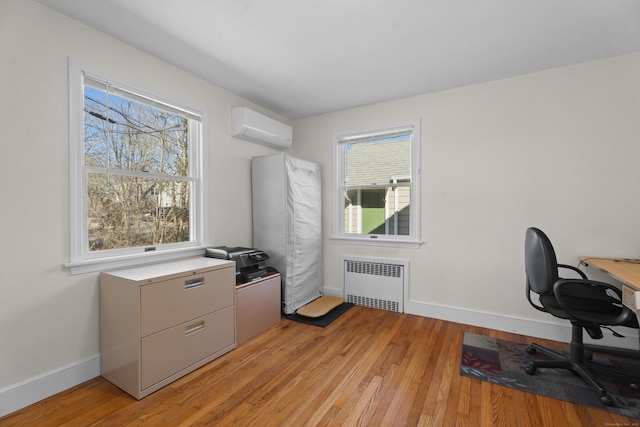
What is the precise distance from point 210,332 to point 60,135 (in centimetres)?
178

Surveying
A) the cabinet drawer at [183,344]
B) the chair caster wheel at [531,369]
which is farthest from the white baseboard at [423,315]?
the chair caster wheel at [531,369]

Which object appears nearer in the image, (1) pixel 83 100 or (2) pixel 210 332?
(1) pixel 83 100

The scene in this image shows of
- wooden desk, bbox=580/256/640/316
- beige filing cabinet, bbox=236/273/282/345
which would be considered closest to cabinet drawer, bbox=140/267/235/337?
beige filing cabinet, bbox=236/273/282/345

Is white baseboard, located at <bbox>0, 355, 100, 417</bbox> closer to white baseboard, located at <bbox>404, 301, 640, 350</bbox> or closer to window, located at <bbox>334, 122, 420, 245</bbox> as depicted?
window, located at <bbox>334, 122, 420, 245</bbox>

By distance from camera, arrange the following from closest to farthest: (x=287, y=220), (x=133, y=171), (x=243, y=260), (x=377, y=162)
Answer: (x=133, y=171) → (x=243, y=260) → (x=287, y=220) → (x=377, y=162)

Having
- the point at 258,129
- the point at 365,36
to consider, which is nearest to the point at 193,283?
the point at 258,129

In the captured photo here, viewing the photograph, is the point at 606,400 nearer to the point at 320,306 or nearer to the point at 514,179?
the point at 514,179

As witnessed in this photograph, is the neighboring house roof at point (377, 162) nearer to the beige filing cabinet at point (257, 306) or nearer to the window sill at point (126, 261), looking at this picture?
the beige filing cabinet at point (257, 306)

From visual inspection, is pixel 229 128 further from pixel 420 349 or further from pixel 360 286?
pixel 420 349

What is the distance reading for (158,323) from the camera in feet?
6.23

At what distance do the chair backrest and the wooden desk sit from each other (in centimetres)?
33

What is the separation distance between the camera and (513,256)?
2760 mm

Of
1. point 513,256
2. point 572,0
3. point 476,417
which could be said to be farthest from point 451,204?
point 476,417

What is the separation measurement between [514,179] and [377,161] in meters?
1.49
